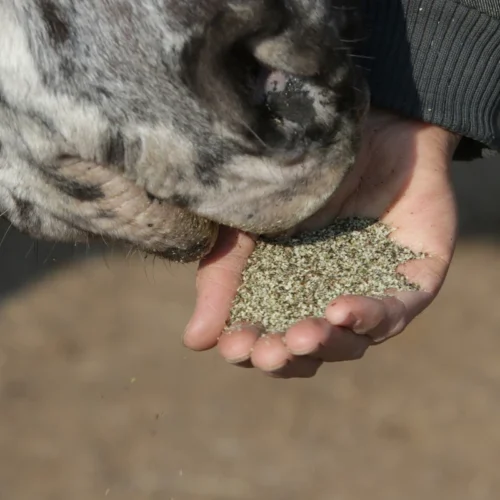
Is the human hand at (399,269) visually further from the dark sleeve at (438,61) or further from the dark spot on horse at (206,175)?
the dark spot on horse at (206,175)

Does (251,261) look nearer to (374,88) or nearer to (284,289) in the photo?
(284,289)

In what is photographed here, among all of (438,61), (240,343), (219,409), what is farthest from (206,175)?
(219,409)

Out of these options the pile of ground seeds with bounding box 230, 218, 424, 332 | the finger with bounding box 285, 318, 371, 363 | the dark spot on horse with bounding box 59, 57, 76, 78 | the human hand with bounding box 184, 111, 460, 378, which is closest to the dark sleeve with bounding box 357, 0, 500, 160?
the human hand with bounding box 184, 111, 460, 378

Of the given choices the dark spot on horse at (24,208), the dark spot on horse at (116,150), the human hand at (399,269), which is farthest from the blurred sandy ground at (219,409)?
the dark spot on horse at (116,150)

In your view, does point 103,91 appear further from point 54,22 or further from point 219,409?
point 219,409

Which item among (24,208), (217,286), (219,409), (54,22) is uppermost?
(54,22)

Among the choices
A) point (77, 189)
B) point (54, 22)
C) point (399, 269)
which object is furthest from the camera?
point (399, 269)
